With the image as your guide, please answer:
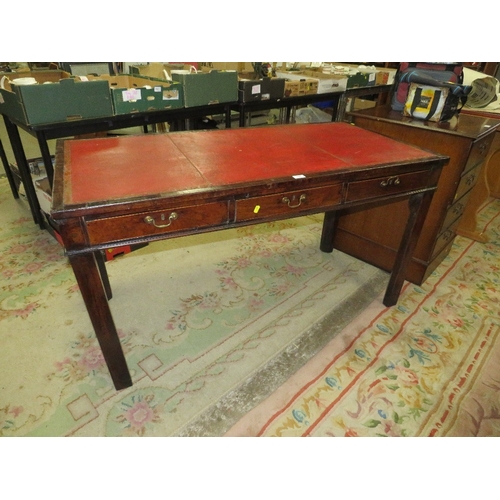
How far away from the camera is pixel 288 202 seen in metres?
1.35

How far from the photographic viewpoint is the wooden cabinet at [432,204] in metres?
1.87

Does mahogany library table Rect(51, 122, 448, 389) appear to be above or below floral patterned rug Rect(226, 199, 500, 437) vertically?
above

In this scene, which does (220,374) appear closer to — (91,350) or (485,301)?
(91,350)

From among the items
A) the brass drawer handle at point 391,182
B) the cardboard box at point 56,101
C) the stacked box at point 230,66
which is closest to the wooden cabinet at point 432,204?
the brass drawer handle at point 391,182

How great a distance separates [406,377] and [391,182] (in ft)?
2.97

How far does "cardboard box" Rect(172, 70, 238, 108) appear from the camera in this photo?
251 centimetres

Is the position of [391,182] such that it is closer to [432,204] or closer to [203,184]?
[432,204]

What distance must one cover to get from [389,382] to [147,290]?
4.56ft

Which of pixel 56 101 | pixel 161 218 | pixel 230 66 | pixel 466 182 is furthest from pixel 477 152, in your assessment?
pixel 230 66

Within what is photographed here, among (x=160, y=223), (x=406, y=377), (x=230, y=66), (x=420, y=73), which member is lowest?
(x=406, y=377)

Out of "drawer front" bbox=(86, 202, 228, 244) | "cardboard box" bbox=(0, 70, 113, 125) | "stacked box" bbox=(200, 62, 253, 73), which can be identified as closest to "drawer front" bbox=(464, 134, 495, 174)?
"drawer front" bbox=(86, 202, 228, 244)

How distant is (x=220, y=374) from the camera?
1.60 m

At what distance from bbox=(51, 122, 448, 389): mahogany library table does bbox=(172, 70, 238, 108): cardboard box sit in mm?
952

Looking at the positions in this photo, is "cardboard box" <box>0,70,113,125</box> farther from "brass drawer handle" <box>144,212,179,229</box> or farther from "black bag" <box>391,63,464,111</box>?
"black bag" <box>391,63,464,111</box>
